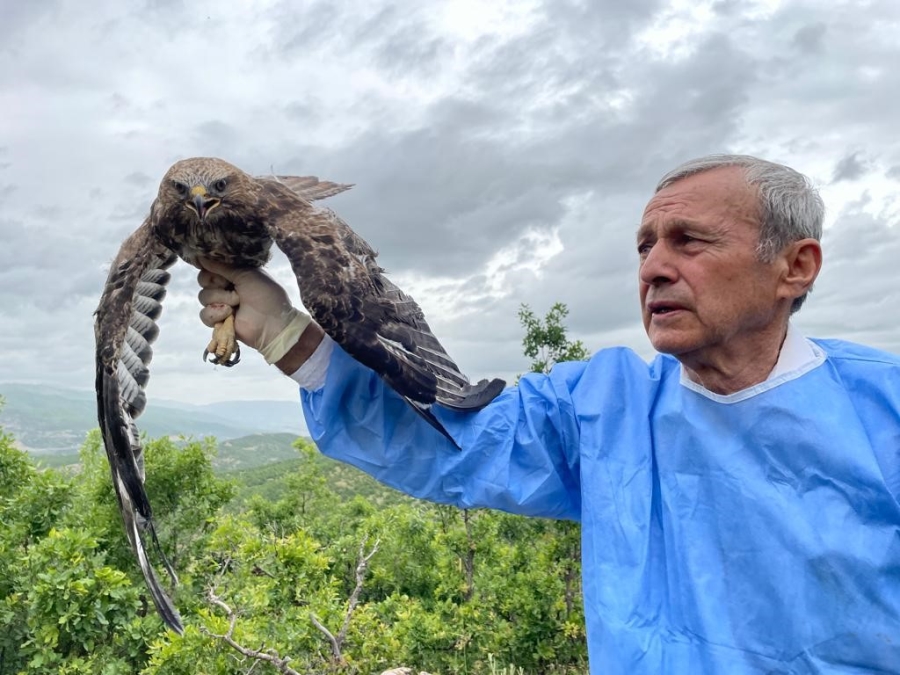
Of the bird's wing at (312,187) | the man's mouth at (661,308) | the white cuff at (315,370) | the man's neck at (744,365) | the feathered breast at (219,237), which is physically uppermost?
the bird's wing at (312,187)

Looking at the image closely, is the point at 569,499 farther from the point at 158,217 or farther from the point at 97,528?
the point at 97,528

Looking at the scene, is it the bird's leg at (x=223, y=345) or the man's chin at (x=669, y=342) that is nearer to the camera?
the man's chin at (x=669, y=342)

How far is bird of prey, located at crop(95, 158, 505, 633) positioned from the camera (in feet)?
9.62

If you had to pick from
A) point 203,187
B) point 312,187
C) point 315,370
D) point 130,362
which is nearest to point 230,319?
point 315,370

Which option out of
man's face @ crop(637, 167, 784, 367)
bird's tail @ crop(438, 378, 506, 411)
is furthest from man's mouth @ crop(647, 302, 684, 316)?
bird's tail @ crop(438, 378, 506, 411)

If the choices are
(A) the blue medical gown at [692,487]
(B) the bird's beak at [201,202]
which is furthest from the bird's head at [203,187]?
(A) the blue medical gown at [692,487]

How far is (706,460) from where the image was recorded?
2629 millimetres

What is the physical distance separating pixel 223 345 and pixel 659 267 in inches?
73.7

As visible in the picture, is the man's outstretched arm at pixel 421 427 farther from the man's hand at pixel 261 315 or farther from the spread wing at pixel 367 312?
the spread wing at pixel 367 312

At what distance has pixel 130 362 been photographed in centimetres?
395

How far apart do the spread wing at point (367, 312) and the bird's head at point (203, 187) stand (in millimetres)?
305

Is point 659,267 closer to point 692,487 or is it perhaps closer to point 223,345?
point 692,487

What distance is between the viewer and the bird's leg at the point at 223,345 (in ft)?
9.96

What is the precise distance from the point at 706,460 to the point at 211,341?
84.5 inches
